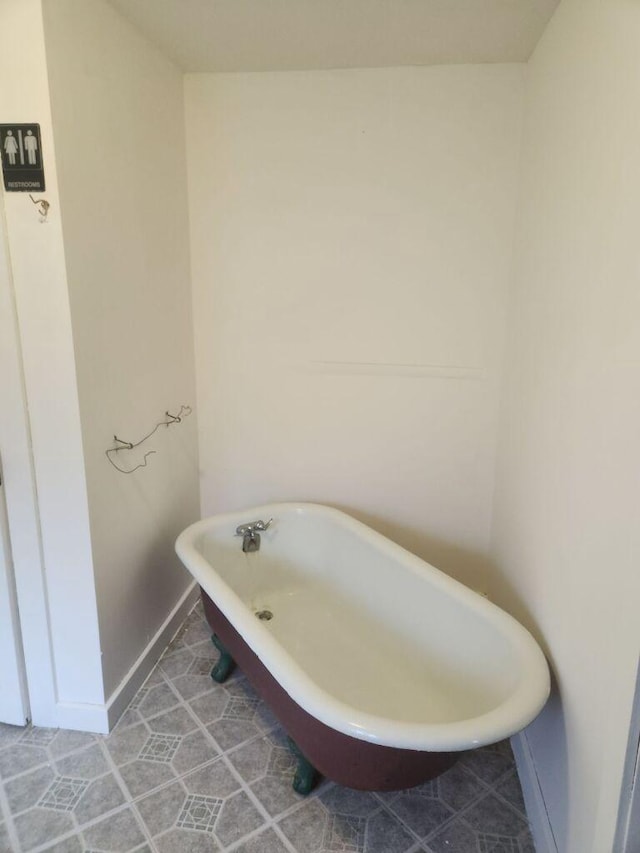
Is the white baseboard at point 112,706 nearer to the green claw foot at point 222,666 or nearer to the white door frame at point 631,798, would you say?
the green claw foot at point 222,666

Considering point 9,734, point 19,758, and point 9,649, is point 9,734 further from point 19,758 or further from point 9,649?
point 9,649

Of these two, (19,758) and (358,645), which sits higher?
(358,645)

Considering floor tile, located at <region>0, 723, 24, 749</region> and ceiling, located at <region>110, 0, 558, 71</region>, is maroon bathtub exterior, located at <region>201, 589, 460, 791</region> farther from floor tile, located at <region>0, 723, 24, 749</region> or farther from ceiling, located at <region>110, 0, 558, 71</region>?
ceiling, located at <region>110, 0, 558, 71</region>

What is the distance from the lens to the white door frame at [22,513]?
1596 mm

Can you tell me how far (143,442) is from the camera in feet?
6.73

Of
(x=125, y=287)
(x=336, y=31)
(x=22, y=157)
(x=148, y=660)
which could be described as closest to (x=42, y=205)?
(x=22, y=157)

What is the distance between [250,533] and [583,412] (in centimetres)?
148

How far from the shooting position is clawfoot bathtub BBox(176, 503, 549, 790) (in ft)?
4.34

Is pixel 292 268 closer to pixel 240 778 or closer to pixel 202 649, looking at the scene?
pixel 202 649

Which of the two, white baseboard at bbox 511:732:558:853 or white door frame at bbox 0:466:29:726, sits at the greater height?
white door frame at bbox 0:466:29:726

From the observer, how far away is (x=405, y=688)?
6.26ft

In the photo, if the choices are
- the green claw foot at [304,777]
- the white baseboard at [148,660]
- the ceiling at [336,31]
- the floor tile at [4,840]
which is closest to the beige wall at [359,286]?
the ceiling at [336,31]

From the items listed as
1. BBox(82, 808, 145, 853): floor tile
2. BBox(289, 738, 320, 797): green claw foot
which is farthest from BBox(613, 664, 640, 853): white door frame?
BBox(82, 808, 145, 853): floor tile

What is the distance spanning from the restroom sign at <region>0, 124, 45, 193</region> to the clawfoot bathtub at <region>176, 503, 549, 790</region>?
4.17ft
